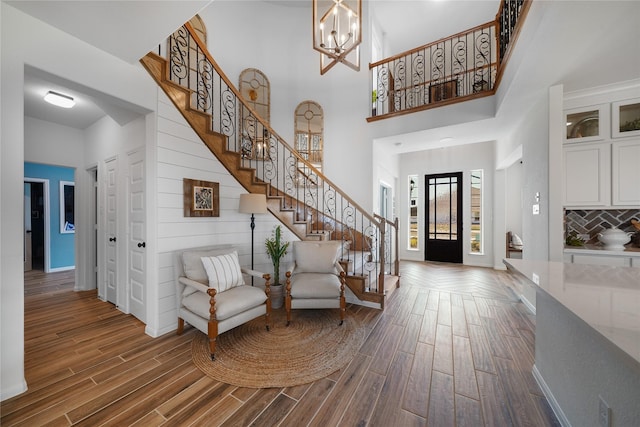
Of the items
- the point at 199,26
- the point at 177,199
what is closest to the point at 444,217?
the point at 177,199

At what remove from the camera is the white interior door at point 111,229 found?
3.47 meters

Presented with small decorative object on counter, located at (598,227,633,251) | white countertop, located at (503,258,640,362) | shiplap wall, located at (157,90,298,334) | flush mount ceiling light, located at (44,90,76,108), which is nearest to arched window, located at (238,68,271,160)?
shiplap wall, located at (157,90,298,334)

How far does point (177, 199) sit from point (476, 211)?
264 inches

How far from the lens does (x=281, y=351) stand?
2.42m

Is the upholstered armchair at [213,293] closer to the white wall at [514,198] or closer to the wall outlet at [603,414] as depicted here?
the wall outlet at [603,414]

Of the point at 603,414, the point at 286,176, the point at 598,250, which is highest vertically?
the point at 286,176

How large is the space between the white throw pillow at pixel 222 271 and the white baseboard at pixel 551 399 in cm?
287

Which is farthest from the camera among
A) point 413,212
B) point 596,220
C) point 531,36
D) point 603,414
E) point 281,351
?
point 413,212

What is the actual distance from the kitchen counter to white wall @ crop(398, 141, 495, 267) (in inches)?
189

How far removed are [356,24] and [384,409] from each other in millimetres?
3293

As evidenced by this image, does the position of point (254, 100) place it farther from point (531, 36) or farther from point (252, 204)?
point (531, 36)

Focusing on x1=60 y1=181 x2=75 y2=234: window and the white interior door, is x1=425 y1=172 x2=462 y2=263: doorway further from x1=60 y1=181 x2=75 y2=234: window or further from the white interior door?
x1=60 y1=181 x2=75 y2=234: window

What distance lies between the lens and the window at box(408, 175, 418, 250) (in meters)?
7.11

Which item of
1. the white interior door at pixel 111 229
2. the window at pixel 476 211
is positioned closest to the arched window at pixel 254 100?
the white interior door at pixel 111 229
